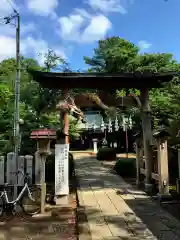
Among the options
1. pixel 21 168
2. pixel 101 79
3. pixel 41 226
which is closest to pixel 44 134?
pixel 21 168

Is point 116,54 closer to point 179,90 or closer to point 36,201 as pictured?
point 179,90

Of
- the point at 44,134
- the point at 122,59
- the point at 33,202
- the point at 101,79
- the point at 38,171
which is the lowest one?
the point at 33,202

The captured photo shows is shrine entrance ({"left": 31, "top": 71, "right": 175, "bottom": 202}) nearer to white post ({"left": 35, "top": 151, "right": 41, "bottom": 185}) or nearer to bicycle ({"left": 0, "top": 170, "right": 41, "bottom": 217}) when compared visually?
white post ({"left": 35, "top": 151, "right": 41, "bottom": 185})

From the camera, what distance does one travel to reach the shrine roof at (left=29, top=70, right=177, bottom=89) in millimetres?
9773

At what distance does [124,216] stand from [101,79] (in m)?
5.29

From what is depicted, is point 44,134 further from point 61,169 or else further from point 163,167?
point 163,167

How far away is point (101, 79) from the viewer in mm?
10156

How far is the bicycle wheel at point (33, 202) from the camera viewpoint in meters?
7.43

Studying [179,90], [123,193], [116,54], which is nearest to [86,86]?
[179,90]

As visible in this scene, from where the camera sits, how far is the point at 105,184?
37.4 ft

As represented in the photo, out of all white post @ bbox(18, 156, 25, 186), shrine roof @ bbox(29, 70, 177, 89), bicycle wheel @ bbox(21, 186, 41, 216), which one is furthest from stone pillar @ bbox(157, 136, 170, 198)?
white post @ bbox(18, 156, 25, 186)

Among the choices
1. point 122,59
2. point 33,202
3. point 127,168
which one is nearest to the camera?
point 33,202

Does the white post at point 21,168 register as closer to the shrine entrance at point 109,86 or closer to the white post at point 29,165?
the white post at point 29,165

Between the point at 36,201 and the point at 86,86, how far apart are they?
4653 mm
